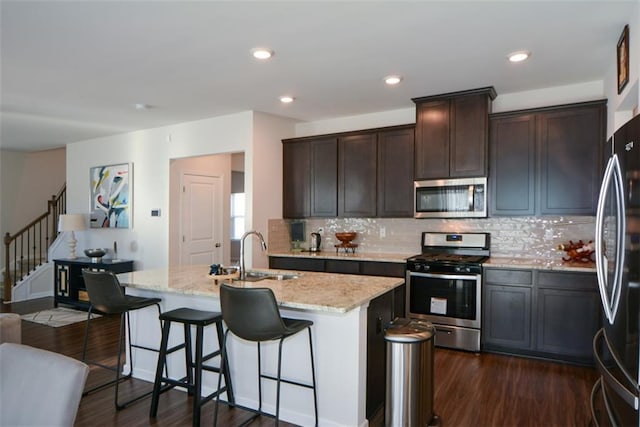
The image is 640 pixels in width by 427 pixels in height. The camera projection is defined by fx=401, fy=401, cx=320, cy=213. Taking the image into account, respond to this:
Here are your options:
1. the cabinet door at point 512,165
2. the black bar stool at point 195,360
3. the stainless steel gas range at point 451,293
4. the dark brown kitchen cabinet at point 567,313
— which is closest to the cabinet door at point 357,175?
the stainless steel gas range at point 451,293

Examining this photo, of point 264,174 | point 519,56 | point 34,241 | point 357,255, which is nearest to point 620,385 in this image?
point 519,56

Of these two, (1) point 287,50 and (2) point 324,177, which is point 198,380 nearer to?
(1) point 287,50

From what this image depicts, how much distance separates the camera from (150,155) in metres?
5.96

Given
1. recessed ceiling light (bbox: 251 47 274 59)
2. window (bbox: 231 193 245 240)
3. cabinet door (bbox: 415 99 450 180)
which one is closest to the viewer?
recessed ceiling light (bbox: 251 47 274 59)

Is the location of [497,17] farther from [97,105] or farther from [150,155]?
[150,155]

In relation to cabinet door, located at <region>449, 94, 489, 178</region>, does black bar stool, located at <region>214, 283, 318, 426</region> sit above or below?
below

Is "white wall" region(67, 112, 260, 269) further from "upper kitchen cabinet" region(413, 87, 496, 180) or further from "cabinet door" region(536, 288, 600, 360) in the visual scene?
"cabinet door" region(536, 288, 600, 360)

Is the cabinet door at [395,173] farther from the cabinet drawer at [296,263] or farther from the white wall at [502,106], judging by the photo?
the cabinet drawer at [296,263]

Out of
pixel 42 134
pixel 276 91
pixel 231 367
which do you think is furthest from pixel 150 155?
pixel 231 367

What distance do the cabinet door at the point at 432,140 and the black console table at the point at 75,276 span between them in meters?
4.42

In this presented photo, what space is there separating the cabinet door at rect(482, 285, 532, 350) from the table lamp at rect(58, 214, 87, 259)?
234 inches

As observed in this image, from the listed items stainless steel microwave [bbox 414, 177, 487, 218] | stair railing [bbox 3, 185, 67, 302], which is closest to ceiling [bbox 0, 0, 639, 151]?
stainless steel microwave [bbox 414, 177, 487, 218]

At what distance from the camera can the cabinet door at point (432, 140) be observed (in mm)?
4301

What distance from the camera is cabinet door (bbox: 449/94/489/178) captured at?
4105mm
